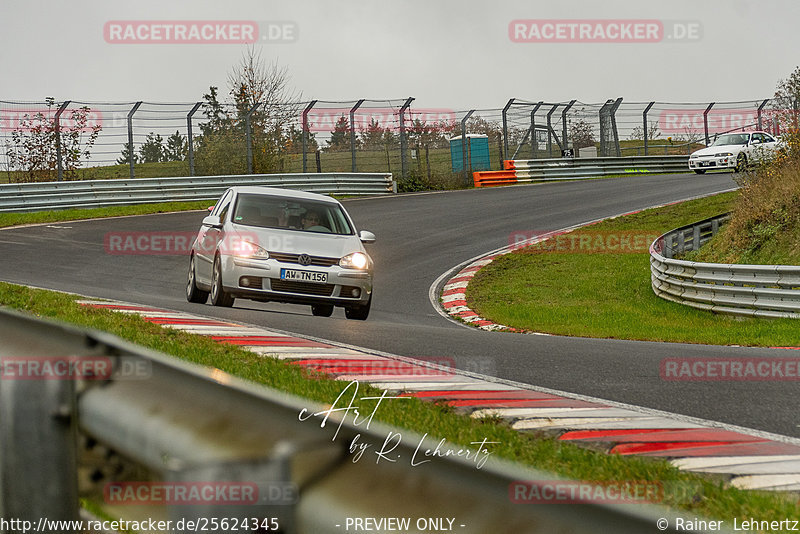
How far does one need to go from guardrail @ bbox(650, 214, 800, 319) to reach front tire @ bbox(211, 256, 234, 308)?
8587mm

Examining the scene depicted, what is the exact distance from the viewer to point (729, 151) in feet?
116

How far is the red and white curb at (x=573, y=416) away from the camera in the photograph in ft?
14.8

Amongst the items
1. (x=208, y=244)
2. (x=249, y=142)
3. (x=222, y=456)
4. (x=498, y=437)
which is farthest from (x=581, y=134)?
(x=222, y=456)

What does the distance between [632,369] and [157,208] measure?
2036cm

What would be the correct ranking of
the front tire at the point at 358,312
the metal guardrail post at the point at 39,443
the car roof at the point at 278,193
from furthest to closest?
the car roof at the point at 278,193 → the front tire at the point at 358,312 → the metal guardrail post at the point at 39,443

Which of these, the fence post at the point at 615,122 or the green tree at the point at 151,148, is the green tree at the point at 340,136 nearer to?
the green tree at the point at 151,148

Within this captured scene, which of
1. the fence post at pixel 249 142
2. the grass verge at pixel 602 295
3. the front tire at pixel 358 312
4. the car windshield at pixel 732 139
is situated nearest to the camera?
the front tire at pixel 358 312

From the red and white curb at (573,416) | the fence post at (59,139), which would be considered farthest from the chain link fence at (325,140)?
the red and white curb at (573,416)

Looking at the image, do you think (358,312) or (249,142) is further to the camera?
(249,142)

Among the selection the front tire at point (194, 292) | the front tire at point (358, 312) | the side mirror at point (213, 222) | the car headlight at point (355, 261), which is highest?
the side mirror at point (213, 222)

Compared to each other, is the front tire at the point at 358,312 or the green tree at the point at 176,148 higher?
the green tree at the point at 176,148

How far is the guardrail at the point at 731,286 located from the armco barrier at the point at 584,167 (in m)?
18.6

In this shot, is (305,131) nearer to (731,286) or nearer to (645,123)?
(645,123)

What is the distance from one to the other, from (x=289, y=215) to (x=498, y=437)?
6.31 meters
